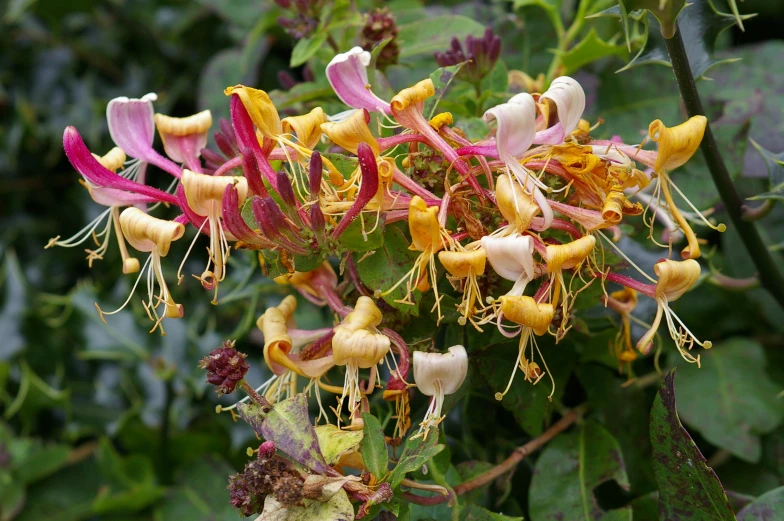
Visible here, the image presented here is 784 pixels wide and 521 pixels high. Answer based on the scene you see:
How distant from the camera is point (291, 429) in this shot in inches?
16.0

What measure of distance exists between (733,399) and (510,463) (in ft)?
0.98

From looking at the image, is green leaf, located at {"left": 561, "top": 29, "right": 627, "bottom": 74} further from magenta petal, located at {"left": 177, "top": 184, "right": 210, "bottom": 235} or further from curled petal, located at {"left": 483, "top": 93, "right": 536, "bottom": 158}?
magenta petal, located at {"left": 177, "top": 184, "right": 210, "bottom": 235}

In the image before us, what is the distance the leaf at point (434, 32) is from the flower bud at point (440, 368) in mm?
348

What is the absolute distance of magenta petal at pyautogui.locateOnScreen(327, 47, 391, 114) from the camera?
0.45 metres

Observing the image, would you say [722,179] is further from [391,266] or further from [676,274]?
[391,266]

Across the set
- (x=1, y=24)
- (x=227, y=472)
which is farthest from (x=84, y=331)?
(x=1, y=24)

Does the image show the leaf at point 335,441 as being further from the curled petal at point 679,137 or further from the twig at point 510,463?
the curled petal at point 679,137

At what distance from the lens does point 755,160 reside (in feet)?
2.40

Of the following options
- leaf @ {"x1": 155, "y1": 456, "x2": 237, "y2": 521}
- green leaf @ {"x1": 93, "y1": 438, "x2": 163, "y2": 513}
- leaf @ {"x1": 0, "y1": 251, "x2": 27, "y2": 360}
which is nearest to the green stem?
leaf @ {"x1": 155, "y1": 456, "x2": 237, "y2": 521}

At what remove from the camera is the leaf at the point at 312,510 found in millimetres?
393

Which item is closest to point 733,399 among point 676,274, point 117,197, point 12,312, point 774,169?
point 774,169

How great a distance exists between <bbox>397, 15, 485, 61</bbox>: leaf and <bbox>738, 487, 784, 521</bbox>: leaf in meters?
0.45

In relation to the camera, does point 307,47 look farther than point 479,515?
Yes

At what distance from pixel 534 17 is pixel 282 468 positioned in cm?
63
